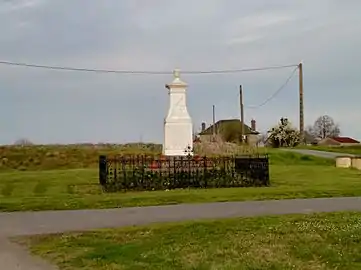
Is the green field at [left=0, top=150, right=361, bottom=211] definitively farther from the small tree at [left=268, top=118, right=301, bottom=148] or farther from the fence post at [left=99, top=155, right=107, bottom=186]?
the small tree at [left=268, top=118, right=301, bottom=148]

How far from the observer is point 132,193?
2220 centimetres

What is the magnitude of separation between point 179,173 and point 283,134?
56338mm

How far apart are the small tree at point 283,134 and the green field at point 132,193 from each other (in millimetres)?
47886

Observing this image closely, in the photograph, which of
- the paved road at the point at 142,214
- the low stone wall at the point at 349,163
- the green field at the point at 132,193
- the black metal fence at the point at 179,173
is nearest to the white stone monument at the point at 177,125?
the green field at the point at 132,193

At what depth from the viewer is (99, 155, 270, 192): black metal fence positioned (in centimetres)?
2417

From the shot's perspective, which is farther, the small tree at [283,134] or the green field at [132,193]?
the small tree at [283,134]

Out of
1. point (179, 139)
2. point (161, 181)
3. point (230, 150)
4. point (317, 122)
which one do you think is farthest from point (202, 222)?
point (317, 122)

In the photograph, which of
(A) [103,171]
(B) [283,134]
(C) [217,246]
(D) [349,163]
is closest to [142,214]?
(C) [217,246]

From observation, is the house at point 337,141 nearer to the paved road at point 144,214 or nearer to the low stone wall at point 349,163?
the low stone wall at point 349,163

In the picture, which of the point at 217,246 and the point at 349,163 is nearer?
the point at 217,246

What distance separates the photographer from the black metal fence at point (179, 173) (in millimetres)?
24172

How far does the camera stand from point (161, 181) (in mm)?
24422

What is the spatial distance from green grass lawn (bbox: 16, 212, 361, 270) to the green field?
5623 millimetres

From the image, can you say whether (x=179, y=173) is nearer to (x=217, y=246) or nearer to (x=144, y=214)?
(x=144, y=214)
